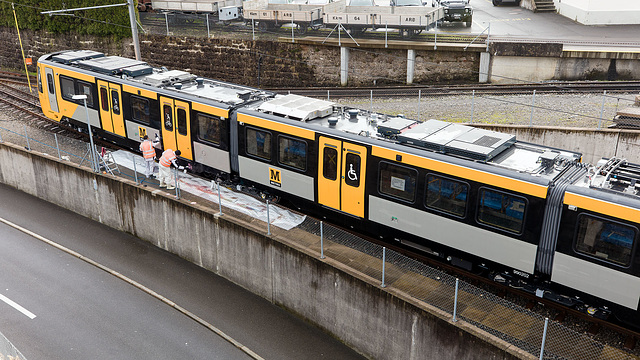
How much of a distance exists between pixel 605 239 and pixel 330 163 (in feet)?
22.8

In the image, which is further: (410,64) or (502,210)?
(410,64)

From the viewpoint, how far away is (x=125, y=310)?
15.3 metres

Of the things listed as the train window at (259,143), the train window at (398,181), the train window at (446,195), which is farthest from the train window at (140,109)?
the train window at (446,195)

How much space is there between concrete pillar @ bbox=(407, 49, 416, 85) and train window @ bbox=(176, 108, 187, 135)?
14.4 meters

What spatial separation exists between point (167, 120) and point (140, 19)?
2064cm

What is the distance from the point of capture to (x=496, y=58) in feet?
91.6

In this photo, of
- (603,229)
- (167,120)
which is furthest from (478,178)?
(167,120)

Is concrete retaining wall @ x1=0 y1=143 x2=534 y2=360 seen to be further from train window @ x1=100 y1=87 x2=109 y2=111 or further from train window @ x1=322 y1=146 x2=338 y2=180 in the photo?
train window @ x1=100 y1=87 x2=109 y2=111

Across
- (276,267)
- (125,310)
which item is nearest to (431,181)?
(276,267)

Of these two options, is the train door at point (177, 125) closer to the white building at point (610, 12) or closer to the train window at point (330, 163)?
the train window at point (330, 163)

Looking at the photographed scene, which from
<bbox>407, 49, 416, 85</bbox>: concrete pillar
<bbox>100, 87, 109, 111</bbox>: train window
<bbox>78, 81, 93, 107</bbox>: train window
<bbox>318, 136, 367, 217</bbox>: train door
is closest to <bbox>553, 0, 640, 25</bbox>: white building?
<bbox>407, 49, 416, 85</bbox>: concrete pillar

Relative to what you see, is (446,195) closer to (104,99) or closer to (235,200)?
(235,200)

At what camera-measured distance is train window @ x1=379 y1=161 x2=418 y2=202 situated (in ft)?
45.2

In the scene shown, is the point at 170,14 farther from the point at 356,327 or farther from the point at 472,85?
the point at 356,327
